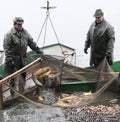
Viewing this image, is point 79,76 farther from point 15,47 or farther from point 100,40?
point 15,47

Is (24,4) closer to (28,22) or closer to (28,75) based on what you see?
(28,22)

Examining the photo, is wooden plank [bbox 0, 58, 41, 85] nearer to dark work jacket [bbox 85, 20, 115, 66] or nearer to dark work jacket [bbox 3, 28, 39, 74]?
dark work jacket [bbox 3, 28, 39, 74]

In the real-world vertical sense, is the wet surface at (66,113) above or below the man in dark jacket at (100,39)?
below

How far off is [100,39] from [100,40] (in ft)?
0.10

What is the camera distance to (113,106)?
977cm

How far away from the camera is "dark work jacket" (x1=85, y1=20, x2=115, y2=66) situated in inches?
438

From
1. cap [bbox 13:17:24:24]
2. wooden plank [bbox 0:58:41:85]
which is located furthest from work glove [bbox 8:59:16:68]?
cap [bbox 13:17:24:24]

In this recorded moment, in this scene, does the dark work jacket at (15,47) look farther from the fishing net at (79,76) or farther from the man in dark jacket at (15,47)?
the fishing net at (79,76)

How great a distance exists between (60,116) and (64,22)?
32.9 meters

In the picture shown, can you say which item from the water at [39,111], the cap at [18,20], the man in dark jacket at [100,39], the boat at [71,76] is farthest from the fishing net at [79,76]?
the cap at [18,20]

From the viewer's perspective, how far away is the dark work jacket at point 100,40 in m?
11.1

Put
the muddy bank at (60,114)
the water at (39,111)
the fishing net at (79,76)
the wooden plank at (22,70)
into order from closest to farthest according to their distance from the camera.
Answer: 1. the muddy bank at (60,114)
2. the water at (39,111)
3. the wooden plank at (22,70)
4. the fishing net at (79,76)

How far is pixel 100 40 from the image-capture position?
1130 centimetres

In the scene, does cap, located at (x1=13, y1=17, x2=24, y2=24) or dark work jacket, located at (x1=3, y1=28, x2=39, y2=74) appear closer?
cap, located at (x1=13, y1=17, x2=24, y2=24)
